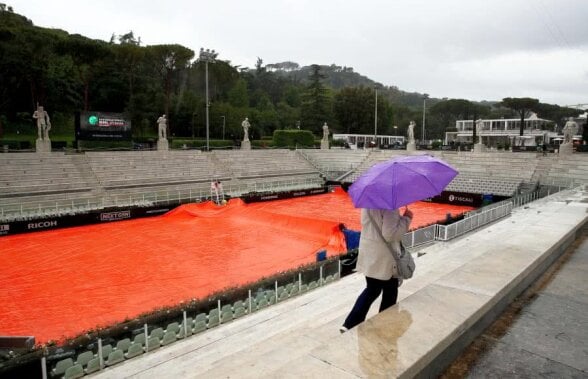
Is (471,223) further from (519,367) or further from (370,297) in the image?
(519,367)

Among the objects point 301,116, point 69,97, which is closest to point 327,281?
point 69,97

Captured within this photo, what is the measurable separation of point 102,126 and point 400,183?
30.2m

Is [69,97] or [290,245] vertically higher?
[69,97]

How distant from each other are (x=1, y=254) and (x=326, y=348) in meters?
18.3

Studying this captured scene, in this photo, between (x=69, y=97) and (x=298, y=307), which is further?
(x=69, y=97)

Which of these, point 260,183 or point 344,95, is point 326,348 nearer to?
point 260,183

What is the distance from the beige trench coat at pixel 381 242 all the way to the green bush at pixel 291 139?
45.4 m

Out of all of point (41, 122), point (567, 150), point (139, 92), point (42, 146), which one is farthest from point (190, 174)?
point (567, 150)

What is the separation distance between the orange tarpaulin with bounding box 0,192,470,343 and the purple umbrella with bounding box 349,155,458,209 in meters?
8.67

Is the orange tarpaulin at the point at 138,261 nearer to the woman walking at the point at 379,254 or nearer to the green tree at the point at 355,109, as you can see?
the woman walking at the point at 379,254

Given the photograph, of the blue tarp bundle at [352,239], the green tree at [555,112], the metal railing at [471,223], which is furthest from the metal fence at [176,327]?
the green tree at [555,112]

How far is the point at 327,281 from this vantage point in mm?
10414

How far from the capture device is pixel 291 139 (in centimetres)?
5075

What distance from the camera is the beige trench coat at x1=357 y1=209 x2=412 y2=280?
13.0 ft
